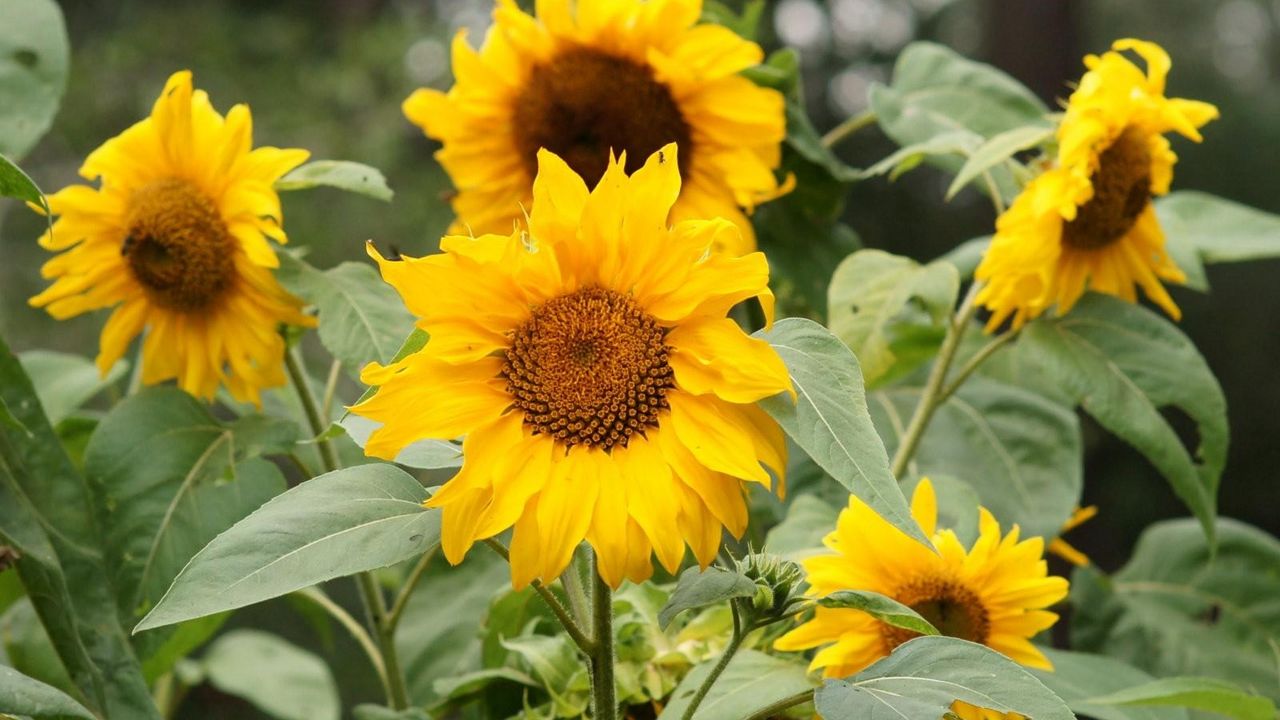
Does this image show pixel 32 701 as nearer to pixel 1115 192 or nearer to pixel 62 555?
pixel 62 555

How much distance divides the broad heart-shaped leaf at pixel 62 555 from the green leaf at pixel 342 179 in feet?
0.52

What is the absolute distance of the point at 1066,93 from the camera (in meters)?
2.06

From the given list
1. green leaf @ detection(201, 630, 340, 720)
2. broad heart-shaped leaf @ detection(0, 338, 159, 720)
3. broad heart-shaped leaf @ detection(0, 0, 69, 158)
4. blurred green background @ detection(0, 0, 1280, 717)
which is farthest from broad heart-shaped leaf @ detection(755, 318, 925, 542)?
blurred green background @ detection(0, 0, 1280, 717)

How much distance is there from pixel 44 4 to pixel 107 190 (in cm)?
14

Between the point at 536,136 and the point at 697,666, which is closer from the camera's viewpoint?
the point at 697,666

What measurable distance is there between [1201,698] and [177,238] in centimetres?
53

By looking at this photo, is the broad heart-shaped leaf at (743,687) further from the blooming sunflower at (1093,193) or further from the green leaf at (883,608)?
the blooming sunflower at (1093,193)

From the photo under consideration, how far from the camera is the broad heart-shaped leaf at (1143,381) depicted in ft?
2.42

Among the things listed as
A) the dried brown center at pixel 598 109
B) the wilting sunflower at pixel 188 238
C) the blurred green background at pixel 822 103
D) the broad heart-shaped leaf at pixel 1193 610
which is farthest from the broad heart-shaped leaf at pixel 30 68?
the blurred green background at pixel 822 103

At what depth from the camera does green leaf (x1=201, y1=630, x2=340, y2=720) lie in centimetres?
105

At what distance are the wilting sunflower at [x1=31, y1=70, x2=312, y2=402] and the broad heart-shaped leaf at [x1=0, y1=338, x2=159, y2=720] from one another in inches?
3.1

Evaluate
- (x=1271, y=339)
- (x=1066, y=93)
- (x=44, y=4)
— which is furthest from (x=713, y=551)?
(x=1271, y=339)

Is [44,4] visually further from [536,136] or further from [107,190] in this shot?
[536,136]

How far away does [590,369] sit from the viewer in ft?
1.65
